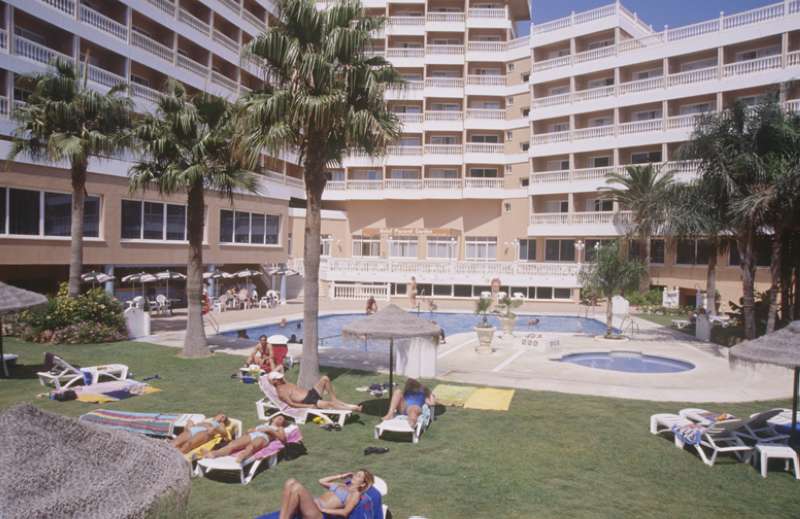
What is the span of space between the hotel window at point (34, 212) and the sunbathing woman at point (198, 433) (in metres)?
18.0

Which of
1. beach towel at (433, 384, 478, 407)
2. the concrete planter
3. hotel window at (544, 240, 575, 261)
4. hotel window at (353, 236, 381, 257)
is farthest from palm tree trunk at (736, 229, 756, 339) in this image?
hotel window at (353, 236, 381, 257)

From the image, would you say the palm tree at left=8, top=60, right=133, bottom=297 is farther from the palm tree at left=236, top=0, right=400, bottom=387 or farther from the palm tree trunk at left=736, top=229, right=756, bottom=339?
the palm tree trunk at left=736, top=229, right=756, bottom=339

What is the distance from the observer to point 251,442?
793 cm

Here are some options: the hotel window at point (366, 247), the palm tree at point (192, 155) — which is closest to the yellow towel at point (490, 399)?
the palm tree at point (192, 155)

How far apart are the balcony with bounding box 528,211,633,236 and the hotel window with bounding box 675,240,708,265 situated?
377 cm

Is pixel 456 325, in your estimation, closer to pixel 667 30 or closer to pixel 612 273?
pixel 612 273

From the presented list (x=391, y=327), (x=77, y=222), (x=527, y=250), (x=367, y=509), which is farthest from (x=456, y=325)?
(x=367, y=509)

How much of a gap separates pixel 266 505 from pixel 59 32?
26.4 meters

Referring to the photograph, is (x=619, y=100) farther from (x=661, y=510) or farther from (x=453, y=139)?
(x=661, y=510)

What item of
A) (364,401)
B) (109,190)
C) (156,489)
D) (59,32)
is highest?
(59,32)

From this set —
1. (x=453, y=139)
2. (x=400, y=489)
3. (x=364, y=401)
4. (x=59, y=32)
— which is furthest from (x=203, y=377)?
(x=453, y=139)

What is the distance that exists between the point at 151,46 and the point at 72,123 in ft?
43.9

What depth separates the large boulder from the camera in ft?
8.70

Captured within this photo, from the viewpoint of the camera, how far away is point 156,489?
302cm
